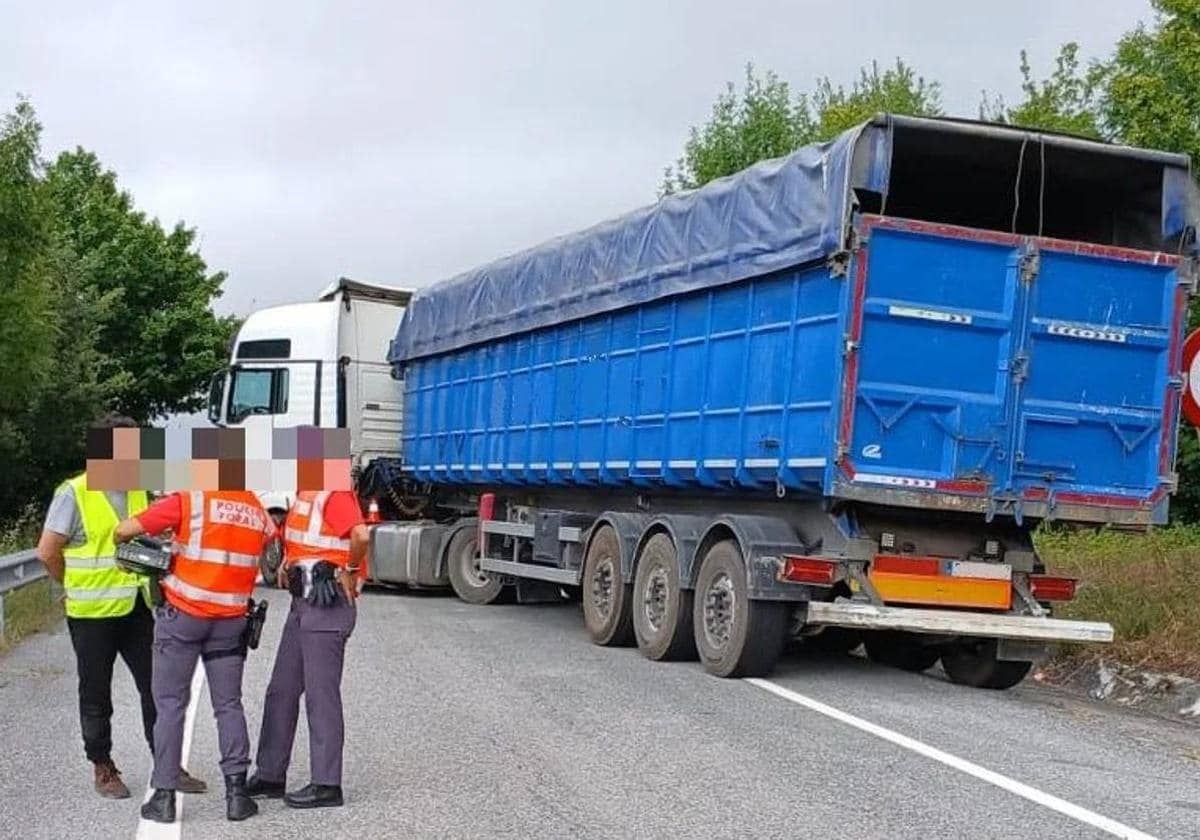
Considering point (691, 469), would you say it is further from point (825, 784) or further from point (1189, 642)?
point (825, 784)

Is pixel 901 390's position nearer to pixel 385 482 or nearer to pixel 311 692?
pixel 311 692

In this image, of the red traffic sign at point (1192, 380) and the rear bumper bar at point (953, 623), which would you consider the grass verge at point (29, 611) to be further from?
the red traffic sign at point (1192, 380)

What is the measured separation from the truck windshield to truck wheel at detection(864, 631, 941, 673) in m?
8.53

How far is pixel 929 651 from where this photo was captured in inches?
442

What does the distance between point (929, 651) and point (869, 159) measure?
4.02m

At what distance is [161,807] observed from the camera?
5.87 m

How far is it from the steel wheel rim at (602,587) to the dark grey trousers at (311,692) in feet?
19.6

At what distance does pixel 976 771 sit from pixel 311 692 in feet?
10.5

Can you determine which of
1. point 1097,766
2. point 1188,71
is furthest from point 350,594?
point 1188,71

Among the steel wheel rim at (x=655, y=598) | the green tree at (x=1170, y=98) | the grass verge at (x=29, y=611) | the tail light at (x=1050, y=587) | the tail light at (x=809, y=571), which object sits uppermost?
the green tree at (x=1170, y=98)

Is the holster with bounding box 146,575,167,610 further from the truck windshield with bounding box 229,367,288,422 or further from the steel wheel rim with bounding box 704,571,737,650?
the truck windshield with bounding box 229,367,288,422

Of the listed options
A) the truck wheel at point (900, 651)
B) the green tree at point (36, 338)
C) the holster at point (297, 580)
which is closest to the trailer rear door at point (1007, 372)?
the truck wheel at point (900, 651)

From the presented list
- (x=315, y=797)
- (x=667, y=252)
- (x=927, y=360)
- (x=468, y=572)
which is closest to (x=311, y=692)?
(x=315, y=797)

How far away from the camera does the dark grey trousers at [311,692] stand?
20.0ft
